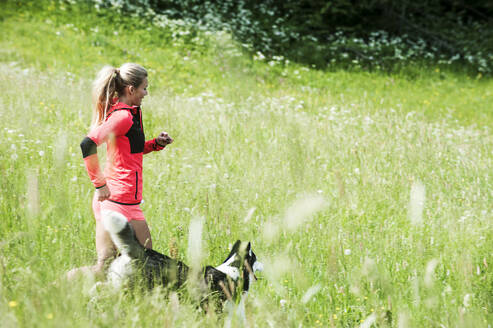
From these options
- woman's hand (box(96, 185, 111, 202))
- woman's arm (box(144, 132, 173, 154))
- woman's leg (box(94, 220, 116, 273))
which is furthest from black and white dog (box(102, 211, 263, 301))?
woman's arm (box(144, 132, 173, 154))

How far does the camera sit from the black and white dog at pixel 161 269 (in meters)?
2.06

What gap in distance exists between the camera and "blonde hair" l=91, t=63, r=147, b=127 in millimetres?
2750

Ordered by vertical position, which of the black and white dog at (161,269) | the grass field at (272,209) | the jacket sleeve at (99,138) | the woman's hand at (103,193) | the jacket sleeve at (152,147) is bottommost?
the grass field at (272,209)

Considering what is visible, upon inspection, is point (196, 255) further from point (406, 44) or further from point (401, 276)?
point (406, 44)

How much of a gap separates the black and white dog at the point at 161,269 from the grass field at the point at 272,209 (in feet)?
Answer: 0.33

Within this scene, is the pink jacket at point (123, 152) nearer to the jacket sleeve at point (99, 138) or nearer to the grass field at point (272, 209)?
the jacket sleeve at point (99, 138)

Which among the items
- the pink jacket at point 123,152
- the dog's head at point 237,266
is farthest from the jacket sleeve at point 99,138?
the dog's head at point 237,266

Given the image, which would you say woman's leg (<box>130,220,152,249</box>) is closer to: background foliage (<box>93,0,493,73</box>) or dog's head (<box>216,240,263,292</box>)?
dog's head (<box>216,240,263,292</box>)

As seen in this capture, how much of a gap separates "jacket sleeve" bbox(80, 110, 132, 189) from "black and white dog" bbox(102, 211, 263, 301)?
1.58 feet

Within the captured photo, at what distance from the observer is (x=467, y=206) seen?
13.5ft

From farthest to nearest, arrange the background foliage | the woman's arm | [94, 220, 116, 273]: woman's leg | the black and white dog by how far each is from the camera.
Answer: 1. the background foliage
2. the woman's arm
3. [94, 220, 116, 273]: woman's leg
4. the black and white dog

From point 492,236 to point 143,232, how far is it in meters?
2.57

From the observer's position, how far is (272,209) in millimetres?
3951

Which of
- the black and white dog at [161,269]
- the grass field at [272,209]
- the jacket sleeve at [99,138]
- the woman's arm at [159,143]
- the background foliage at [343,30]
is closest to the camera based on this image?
the black and white dog at [161,269]
